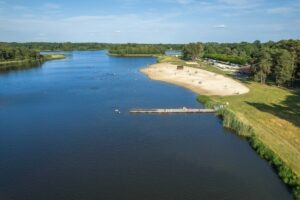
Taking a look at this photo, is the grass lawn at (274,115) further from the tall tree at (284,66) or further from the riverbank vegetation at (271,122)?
the tall tree at (284,66)

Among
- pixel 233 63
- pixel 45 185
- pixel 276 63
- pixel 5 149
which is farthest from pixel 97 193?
pixel 233 63

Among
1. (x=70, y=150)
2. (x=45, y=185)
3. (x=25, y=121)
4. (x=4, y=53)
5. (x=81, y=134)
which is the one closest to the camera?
(x=45, y=185)

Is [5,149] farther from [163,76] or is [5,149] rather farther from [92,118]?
[163,76]

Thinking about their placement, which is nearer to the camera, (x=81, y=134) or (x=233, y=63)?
(x=81, y=134)

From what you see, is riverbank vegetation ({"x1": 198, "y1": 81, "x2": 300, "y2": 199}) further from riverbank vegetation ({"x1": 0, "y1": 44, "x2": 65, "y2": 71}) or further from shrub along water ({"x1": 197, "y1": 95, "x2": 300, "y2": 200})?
riverbank vegetation ({"x1": 0, "y1": 44, "x2": 65, "y2": 71})

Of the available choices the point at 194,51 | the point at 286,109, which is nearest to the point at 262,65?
the point at 286,109

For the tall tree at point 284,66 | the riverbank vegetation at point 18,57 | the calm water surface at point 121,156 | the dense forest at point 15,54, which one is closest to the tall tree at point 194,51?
the riverbank vegetation at point 18,57
